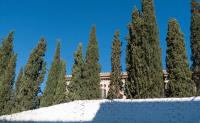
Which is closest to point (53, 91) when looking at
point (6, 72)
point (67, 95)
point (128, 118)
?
point (67, 95)

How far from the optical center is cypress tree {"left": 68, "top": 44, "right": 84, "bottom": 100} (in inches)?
1473

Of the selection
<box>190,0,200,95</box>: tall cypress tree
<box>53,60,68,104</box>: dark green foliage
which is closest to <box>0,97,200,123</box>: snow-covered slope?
<box>190,0,200,95</box>: tall cypress tree

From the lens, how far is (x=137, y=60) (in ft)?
96.3

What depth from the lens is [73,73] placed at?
132ft

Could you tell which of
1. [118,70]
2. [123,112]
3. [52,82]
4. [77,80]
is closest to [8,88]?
[52,82]

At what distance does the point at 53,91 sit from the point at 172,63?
17.1m

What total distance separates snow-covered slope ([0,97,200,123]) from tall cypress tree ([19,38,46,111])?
12711 mm

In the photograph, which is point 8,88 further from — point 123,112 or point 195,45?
point 195,45

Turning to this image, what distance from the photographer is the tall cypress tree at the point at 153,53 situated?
27.8 meters

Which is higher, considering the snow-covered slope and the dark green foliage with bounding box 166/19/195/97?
the dark green foliage with bounding box 166/19/195/97

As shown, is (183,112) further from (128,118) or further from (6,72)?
(6,72)

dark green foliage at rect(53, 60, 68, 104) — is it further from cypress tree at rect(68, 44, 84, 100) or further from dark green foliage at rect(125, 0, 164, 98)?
dark green foliage at rect(125, 0, 164, 98)

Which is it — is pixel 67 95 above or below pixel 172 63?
below

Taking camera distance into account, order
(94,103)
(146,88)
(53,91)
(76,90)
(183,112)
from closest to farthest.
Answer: (183,112) → (94,103) → (146,88) → (76,90) → (53,91)
